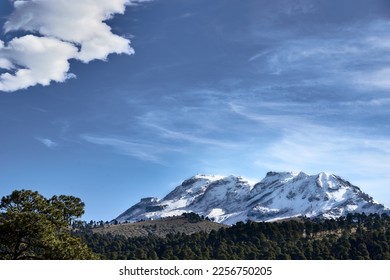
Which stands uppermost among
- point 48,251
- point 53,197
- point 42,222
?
point 53,197

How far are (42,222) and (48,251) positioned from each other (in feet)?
10.7

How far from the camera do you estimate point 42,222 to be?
5006cm

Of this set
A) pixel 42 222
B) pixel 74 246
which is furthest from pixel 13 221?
pixel 74 246
